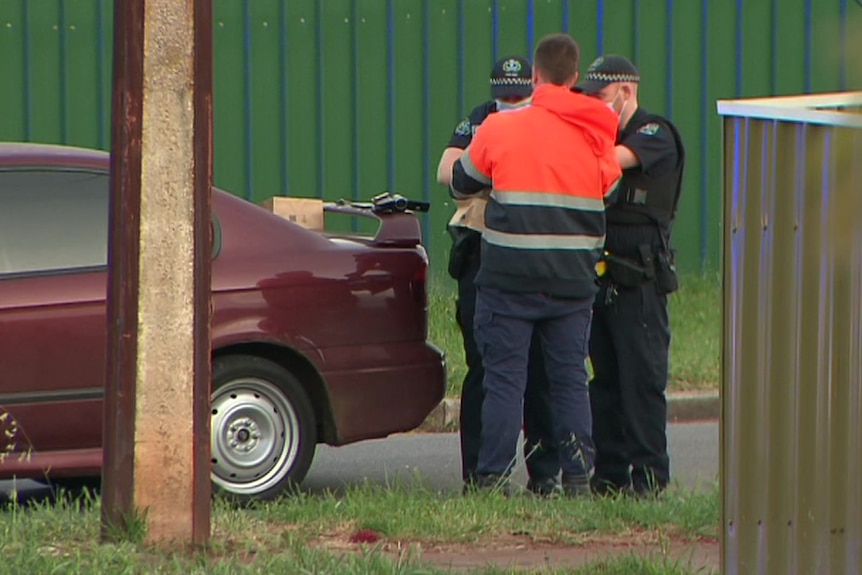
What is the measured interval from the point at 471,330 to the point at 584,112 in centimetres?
123

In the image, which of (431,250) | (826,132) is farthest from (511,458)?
(431,250)

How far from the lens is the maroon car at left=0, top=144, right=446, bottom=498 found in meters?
6.91

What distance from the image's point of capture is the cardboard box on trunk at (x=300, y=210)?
8.16 m

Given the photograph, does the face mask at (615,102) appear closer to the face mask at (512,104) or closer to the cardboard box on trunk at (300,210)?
the face mask at (512,104)

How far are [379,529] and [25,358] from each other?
169 cm

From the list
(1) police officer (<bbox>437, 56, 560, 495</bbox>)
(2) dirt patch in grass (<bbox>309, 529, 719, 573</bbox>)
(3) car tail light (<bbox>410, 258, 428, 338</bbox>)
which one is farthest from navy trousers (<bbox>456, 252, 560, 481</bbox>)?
(2) dirt patch in grass (<bbox>309, 529, 719, 573</bbox>)

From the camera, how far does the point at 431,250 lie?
1359cm

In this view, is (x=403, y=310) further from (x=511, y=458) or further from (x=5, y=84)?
(x=5, y=84)

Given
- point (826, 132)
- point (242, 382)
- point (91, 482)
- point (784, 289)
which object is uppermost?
point (826, 132)

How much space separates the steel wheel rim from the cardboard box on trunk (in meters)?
1.13

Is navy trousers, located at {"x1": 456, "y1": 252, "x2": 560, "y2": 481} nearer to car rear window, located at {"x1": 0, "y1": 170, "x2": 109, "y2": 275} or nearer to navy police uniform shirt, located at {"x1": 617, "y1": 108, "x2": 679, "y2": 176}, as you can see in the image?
navy police uniform shirt, located at {"x1": 617, "y1": 108, "x2": 679, "y2": 176}

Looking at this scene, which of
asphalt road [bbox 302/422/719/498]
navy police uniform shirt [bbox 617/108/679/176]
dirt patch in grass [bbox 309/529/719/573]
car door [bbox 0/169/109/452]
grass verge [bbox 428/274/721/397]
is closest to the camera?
dirt patch in grass [bbox 309/529/719/573]

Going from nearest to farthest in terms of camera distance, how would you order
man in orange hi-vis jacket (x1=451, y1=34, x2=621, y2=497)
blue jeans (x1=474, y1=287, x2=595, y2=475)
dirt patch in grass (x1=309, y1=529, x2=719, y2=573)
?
dirt patch in grass (x1=309, y1=529, x2=719, y2=573), man in orange hi-vis jacket (x1=451, y1=34, x2=621, y2=497), blue jeans (x1=474, y1=287, x2=595, y2=475)

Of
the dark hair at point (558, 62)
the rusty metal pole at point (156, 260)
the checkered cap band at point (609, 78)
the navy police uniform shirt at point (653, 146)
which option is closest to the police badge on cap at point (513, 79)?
the checkered cap band at point (609, 78)
